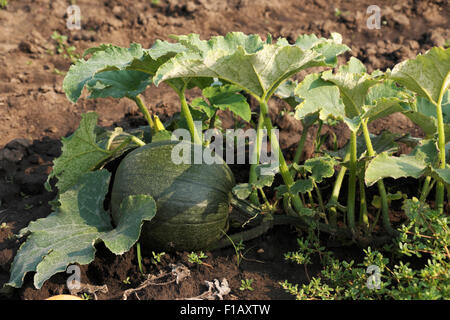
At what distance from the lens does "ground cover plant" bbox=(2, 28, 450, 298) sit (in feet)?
7.50

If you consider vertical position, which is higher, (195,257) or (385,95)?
(385,95)

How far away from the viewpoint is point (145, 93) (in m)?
4.46

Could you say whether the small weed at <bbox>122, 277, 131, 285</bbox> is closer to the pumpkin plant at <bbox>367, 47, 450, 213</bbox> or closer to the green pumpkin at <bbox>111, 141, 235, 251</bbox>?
the green pumpkin at <bbox>111, 141, 235, 251</bbox>

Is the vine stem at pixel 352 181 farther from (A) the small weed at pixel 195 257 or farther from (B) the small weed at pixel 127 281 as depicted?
(B) the small weed at pixel 127 281

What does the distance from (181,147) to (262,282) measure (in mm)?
856

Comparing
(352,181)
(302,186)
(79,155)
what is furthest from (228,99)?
(79,155)

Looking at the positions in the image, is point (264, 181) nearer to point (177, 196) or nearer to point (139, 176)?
point (177, 196)

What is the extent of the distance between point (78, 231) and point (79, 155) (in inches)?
18.9

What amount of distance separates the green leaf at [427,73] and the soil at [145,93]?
97cm

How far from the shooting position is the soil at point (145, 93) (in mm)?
2670

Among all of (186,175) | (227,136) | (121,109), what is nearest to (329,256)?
(186,175)

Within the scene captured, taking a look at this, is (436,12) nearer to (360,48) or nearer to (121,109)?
(360,48)

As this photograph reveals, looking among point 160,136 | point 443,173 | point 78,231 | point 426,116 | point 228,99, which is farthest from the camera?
point 160,136

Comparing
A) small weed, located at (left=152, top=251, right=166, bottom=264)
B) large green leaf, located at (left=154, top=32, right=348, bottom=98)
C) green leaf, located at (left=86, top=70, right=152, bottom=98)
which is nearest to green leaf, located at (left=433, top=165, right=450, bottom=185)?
large green leaf, located at (left=154, top=32, right=348, bottom=98)
